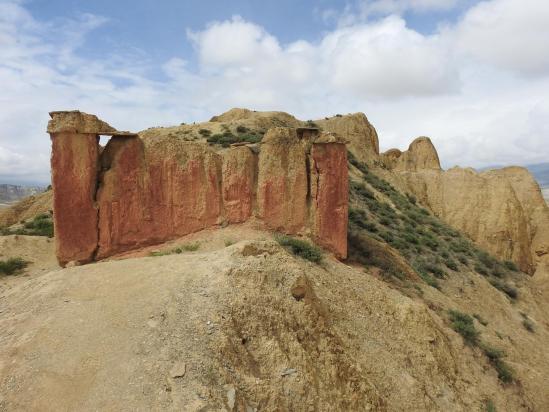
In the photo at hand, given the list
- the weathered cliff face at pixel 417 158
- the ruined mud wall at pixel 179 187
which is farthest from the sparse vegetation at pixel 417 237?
the weathered cliff face at pixel 417 158

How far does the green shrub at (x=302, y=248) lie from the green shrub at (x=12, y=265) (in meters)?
8.49

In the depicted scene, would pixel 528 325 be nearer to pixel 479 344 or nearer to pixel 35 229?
pixel 479 344

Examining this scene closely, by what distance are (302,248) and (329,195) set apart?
227cm

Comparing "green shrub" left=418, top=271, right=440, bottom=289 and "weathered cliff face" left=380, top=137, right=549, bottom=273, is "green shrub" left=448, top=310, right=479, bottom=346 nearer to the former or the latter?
"green shrub" left=418, top=271, right=440, bottom=289

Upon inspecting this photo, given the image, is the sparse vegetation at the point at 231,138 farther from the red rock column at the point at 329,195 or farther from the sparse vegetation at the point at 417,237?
the red rock column at the point at 329,195

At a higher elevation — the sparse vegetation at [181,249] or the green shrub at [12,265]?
the sparse vegetation at [181,249]

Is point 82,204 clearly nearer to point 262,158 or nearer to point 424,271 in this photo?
point 262,158

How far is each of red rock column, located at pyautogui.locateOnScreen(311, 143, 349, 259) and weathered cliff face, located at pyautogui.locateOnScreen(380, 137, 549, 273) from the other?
2121 cm

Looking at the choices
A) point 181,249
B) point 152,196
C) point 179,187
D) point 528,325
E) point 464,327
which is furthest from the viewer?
point 528,325

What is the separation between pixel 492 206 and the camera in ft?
104

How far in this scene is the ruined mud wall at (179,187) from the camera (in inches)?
478

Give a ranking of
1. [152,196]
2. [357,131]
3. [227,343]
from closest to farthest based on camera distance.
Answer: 1. [227,343]
2. [152,196]
3. [357,131]

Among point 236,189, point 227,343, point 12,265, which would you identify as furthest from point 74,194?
point 227,343

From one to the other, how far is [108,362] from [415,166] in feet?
131
